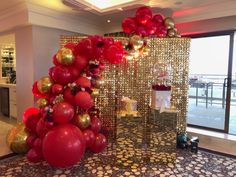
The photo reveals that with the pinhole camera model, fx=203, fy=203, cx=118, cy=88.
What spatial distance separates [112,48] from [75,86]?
30.2 inches

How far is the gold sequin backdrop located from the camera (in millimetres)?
3574

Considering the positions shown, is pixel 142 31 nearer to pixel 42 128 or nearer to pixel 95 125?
pixel 95 125

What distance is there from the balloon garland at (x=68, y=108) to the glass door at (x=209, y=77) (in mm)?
2211

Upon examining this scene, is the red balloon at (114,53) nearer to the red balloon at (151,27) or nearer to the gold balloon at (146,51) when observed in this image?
the gold balloon at (146,51)

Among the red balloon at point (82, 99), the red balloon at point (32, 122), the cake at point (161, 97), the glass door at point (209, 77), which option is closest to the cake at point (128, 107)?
the cake at point (161, 97)

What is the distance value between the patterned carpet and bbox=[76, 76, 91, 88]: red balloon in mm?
1015

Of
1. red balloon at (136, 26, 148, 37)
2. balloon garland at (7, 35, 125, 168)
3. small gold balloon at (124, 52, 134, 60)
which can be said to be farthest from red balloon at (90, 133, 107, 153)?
red balloon at (136, 26, 148, 37)

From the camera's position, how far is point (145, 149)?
3.36 meters

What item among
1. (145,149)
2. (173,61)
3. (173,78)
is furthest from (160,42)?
(145,149)

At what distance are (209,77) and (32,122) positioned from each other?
381cm

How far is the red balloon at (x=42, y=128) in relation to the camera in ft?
8.97

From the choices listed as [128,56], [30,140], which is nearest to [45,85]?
[30,140]

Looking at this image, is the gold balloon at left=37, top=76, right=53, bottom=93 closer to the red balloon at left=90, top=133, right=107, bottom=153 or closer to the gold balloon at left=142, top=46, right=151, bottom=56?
the red balloon at left=90, top=133, right=107, bottom=153

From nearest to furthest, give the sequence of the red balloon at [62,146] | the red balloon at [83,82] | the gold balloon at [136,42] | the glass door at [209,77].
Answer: the red balloon at [62,146], the red balloon at [83,82], the gold balloon at [136,42], the glass door at [209,77]
